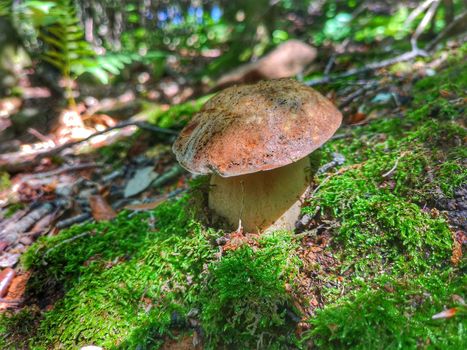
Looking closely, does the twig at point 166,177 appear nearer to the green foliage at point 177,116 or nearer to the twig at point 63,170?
the green foliage at point 177,116

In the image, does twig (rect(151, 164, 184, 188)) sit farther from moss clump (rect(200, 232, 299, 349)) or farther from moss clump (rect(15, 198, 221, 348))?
moss clump (rect(200, 232, 299, 349))

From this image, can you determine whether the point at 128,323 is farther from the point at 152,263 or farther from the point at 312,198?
the point at 312,198

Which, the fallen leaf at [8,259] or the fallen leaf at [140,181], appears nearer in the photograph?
the fallen leaf at [8,259]

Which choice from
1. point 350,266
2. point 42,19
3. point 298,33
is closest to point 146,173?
point 350,266

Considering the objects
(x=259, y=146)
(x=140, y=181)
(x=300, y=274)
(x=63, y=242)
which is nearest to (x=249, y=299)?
(x=300, y=274)

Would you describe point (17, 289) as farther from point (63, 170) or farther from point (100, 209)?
point (63, 170)

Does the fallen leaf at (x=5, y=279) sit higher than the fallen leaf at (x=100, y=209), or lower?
lower

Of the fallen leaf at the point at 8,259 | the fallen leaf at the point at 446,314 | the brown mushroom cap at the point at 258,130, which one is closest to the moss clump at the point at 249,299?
the brown mushroom cap at the point at 258,130
